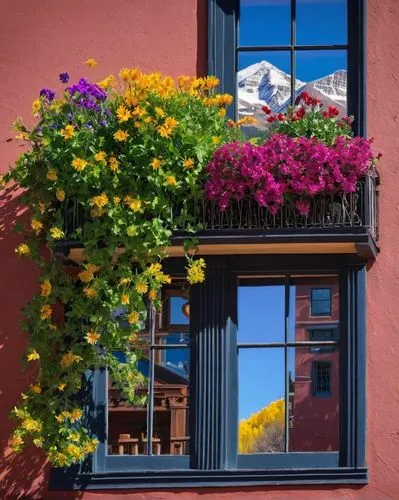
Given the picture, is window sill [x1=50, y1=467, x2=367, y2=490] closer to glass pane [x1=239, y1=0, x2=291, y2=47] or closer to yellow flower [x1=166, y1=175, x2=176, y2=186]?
yellow flower [x1=166, y1=175, x2=176, y2=186]

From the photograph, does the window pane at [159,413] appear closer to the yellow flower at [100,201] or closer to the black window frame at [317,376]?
the black window frame at [317,376]

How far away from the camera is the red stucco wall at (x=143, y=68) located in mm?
11141

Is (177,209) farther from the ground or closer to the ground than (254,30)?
closer to the ground

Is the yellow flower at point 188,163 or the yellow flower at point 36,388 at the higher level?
the yellow flower at point 188,163

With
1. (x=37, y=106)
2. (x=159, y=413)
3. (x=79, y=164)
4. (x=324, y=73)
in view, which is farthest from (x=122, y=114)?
(x=159, y=413)

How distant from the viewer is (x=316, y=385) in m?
11.3

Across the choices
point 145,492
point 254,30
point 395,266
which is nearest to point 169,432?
point 145,492

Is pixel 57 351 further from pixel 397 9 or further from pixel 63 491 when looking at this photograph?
pixel 397 9

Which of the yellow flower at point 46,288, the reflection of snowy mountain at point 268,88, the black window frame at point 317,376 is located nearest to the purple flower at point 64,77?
the reflection of snowy mountain at point 268,88

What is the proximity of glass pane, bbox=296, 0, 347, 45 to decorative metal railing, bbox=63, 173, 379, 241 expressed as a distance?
4.11 ft

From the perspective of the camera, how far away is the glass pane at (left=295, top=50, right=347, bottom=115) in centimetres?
1159

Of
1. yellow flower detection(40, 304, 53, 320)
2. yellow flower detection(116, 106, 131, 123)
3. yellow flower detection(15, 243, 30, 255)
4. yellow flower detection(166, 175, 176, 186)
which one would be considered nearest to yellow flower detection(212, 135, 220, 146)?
yellow flower detection(166, 175, 176, 186)

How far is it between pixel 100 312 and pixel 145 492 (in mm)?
1319

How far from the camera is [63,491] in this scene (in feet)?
37.0
